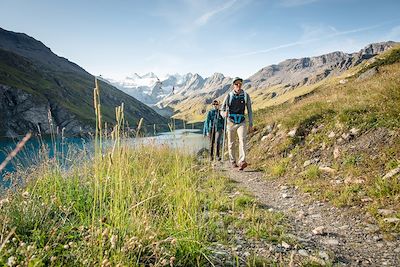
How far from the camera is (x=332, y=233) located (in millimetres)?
5695

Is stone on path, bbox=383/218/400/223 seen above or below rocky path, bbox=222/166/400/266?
above

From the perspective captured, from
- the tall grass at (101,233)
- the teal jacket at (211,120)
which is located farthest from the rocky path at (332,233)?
the teal jacket at (211,120)

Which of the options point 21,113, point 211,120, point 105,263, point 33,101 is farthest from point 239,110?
point 33,101

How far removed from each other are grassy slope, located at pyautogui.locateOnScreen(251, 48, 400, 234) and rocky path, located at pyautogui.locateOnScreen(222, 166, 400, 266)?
391 millimetres

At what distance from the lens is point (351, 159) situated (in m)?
9.03

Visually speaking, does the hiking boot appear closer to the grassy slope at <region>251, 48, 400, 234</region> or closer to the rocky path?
the grassy slope at <region>251, 48, 400, 234</region>

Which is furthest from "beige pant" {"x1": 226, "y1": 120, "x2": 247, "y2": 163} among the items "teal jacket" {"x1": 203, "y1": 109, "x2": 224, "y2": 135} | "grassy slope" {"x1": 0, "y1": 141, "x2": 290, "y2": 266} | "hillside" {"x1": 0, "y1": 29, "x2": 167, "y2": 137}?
"hillside" {"x1": 0, "y1": 29, "x2": 167, "y2": 137}

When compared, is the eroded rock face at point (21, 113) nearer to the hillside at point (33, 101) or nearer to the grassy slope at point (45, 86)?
the hillside at point (33, 101)

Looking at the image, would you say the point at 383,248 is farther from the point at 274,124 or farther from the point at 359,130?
the point at 274,124

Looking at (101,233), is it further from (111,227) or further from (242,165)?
(242,165)

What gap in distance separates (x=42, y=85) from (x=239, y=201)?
155 metres

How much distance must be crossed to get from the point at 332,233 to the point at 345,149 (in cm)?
486

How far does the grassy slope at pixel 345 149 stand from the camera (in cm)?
723

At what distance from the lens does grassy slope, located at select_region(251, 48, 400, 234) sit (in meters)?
7.23
